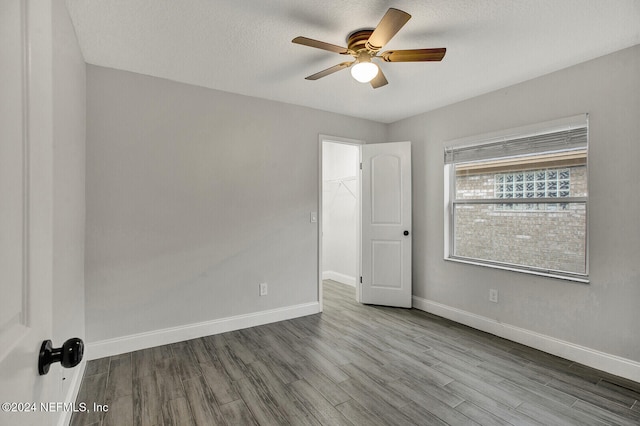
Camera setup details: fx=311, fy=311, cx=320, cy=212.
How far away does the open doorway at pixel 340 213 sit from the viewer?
17.0ft

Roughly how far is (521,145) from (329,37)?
2.17m

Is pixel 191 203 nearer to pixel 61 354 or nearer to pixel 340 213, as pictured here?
pixel 61 354

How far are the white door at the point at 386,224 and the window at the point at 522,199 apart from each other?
21.4 inches

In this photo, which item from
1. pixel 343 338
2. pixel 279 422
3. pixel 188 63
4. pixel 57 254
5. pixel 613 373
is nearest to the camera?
pixel 57 254

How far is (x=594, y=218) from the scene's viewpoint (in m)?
2.57

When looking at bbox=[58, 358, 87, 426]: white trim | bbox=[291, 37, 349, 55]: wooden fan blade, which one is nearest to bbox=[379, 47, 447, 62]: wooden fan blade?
bbox=[291, 37, 349, 55]: wooden fan blade

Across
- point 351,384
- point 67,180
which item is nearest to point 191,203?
point 67,180

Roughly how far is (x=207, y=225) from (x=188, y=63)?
1499mm

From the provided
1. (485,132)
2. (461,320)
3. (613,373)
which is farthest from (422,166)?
(613,373)

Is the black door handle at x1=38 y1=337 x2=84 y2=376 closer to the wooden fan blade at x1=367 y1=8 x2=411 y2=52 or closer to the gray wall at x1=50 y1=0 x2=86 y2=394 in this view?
the gray wall at x1=50 y1=0 x2=86 y2=394

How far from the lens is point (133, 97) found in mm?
2828

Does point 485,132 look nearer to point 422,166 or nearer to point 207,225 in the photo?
point 422,166

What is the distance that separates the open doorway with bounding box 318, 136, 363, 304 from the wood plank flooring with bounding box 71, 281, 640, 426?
83.4 inches

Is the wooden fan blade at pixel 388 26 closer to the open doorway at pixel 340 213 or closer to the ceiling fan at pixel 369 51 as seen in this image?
the ceiling fan at pixel 369 51
